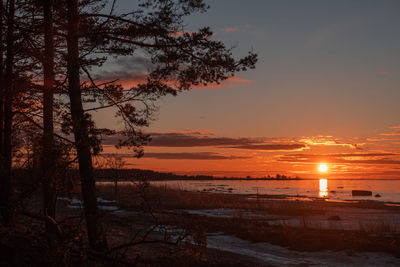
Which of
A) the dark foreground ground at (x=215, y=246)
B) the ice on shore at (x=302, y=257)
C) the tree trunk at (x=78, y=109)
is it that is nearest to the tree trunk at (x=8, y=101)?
the dark foreground ground at (x=215, y=246)

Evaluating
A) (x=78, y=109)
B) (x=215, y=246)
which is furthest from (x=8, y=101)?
(x=215, y=246)

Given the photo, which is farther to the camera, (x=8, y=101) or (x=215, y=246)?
(x=215, y=246)

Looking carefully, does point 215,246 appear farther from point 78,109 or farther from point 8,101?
point 8,101

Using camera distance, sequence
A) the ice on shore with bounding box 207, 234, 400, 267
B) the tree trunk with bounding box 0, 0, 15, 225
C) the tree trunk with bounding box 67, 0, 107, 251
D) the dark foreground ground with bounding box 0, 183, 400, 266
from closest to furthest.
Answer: the dark foreground ground with bounding box 0, 183, 400, 266, the tree trunk with bounding box 0, 0, 15, 225, the tree trunk with bounding box 67, 0, 107, 251, the ice on shore with bounding box 207, 234, 400, 267

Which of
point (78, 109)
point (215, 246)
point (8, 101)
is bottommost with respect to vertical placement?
point (215, 246)

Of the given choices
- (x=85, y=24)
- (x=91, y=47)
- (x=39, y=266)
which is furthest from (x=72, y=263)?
(x=85, y=24)

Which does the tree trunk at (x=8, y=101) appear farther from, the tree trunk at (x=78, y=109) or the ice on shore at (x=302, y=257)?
the ice on shore at (x=302, y=257)

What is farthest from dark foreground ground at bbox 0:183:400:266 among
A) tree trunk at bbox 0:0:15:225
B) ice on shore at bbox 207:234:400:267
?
tree trunk at bbox 0:0:15:225

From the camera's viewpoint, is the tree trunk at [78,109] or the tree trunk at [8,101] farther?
the tree trunk at [78,109]

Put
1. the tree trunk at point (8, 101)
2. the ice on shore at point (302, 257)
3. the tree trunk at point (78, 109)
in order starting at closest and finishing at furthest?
the tree trunk at point (8, 101)
the tree trunk at point (78, 109)
the ice on shore at point (302, 257)

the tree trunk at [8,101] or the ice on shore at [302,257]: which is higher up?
the tree trunk at [8,101]

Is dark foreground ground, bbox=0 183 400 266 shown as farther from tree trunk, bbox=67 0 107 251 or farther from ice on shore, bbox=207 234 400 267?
tree trunk, bbox=67 0 107 251

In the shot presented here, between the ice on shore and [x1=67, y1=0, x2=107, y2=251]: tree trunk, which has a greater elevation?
[x1=67, y1=0, x2=107, y2=251]: tree trunk

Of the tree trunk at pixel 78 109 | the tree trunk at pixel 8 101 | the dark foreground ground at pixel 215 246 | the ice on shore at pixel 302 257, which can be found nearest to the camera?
the dark foreground ground at pixel 215 246
